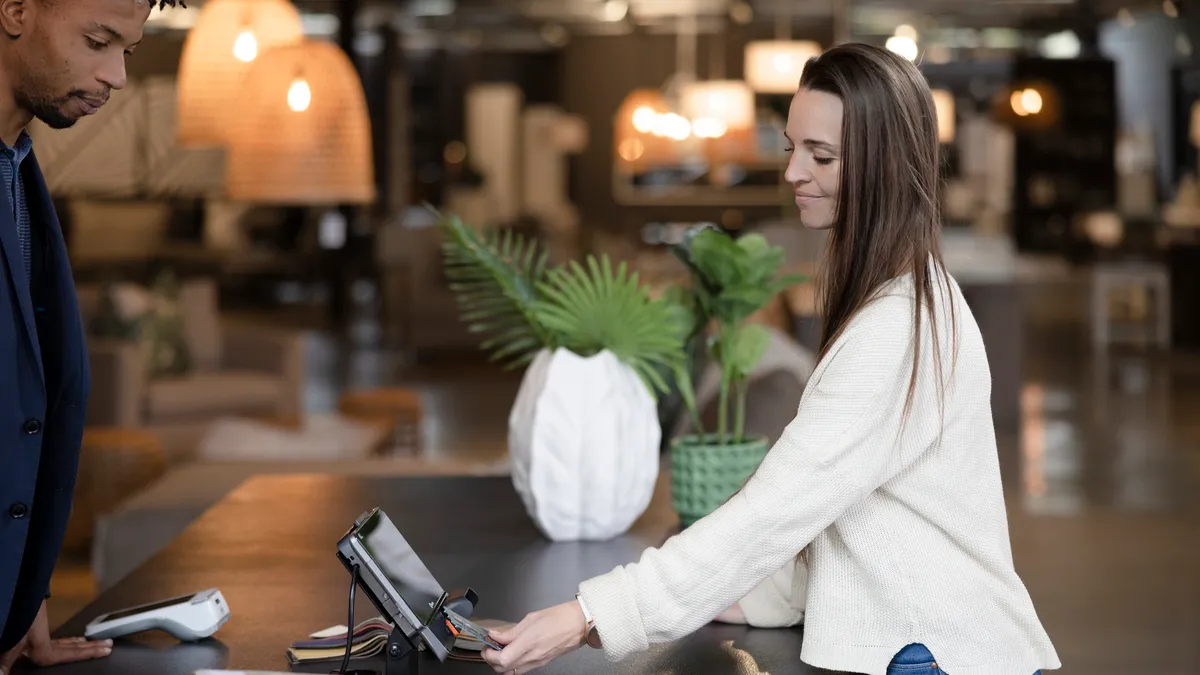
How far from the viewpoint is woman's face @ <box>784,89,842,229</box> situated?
55.8 inches

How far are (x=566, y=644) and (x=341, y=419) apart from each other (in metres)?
4.47

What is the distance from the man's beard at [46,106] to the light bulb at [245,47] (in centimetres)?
305

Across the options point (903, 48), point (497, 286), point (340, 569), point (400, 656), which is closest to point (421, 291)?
point (903, 48)

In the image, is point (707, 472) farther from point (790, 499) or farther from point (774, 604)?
point (790, 499)

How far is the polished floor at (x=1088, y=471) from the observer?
4.43 m

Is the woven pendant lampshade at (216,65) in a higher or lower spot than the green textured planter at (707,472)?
higher

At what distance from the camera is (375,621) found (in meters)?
1.64

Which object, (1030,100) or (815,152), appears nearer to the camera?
(815,152)

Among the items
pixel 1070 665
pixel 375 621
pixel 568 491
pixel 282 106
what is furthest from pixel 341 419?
pixel 375 621

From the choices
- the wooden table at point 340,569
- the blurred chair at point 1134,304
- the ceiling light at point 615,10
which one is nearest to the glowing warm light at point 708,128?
the blurred chair at point 1134,304

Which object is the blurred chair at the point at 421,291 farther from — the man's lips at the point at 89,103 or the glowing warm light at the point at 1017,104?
the man's lips at the point at 89,103

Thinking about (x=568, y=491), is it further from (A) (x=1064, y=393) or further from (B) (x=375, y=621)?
(A) (x=1064, y=393)

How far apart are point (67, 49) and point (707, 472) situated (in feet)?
3.90

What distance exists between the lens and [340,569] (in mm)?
2047
